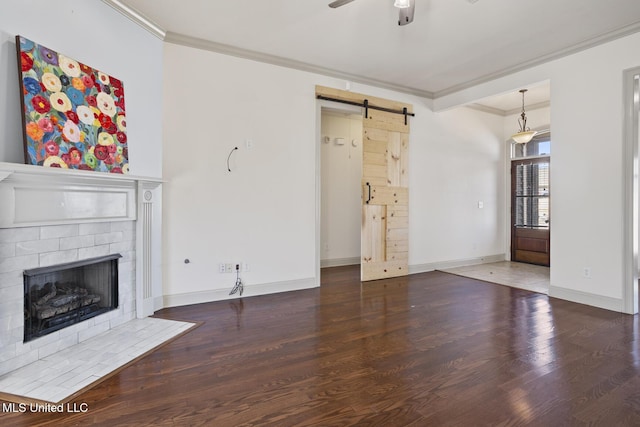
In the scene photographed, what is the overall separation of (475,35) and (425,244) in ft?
10.4

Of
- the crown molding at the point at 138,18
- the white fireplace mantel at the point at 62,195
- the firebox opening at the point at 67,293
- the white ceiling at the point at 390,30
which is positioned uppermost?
the white ceiling at the point at 390,30

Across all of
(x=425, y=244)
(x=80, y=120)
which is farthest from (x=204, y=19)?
(x=425, y=244)

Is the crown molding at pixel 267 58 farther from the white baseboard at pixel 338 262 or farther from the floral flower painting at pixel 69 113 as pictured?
the white baseboard at pixel 338 262

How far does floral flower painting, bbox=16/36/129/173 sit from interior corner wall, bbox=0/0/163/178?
9 cm

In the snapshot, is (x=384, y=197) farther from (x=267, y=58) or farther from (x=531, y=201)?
(x=531, y=201)

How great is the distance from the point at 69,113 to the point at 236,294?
2.44 meters

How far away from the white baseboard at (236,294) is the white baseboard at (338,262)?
1.51 meters

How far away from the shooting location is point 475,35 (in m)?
3.63

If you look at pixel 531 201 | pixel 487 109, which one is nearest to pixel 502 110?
pixel 487 109

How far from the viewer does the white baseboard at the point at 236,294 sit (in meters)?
3.67

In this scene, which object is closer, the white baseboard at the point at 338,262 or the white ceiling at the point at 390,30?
the white ceiling at the point at 390,30

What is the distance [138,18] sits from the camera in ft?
10.5

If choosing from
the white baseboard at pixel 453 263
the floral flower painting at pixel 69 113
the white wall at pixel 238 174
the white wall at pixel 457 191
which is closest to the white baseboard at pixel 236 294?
the white wall at pixel 238 174

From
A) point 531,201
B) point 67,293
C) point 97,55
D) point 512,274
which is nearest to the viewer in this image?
point 67,293
